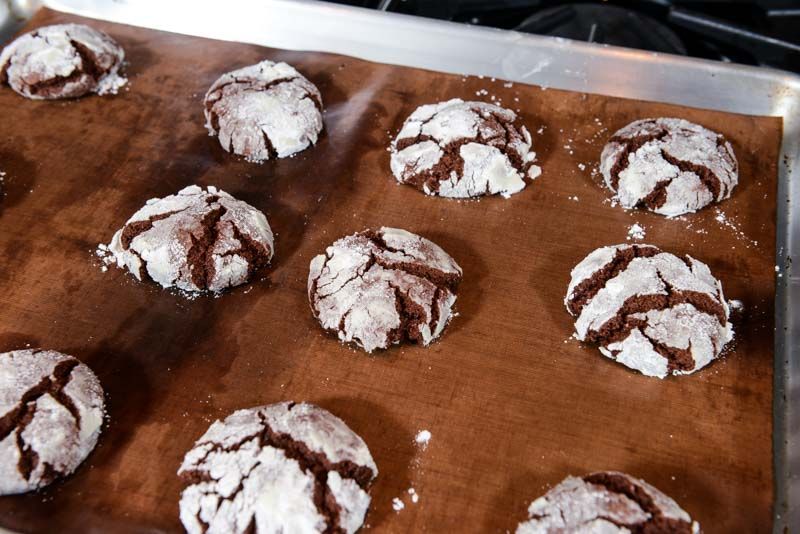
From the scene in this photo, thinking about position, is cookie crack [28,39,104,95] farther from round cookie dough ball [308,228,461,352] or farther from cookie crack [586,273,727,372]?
cookie crack [586,273,727,372]

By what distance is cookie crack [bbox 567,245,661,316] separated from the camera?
2.55 metres

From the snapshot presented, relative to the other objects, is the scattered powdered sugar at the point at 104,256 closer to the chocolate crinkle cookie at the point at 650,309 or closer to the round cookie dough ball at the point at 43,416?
the round cookie dough ball at the point at 43,416

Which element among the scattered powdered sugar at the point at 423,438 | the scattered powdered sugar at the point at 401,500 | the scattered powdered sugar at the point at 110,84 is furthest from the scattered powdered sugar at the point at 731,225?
the scattered powdered sugar at the point at 110,84

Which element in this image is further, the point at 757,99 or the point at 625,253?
the point at 757,99

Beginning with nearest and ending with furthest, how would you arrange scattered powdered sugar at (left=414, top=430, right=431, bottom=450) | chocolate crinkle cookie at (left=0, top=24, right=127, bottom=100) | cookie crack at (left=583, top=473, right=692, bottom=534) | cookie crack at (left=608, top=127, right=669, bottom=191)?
cookie crack at (left=583, top=473, right=692, bottom=534), scattered powdered sugar at (left=414, top=430, right=431, bottom=450), cookie crack at (left=608, top=127, right=669, bottom=191), chocolate crinkle cookie at (left=0, top=24, right=127, bottom=100)

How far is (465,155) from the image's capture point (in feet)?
9.48

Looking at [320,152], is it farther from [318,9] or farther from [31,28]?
[31,28]

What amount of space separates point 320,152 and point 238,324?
89 centimetres

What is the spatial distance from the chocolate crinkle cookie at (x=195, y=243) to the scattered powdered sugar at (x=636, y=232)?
1.35 m

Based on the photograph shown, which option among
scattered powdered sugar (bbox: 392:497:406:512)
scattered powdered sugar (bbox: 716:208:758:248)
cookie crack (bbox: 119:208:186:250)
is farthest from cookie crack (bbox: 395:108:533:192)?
scattered powdered sugar (bbox: 392:497:406:512)

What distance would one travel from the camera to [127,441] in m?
2.29

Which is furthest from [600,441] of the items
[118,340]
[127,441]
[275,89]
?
[275,89]

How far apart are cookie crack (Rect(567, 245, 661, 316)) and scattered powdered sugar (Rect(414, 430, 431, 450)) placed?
691 mm

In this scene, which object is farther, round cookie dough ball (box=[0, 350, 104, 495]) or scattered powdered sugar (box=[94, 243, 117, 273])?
scattered powdered sugar (box=[94, 243, 117, 273])
